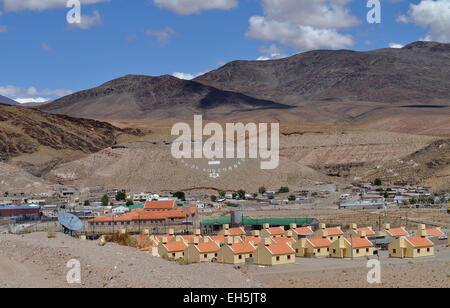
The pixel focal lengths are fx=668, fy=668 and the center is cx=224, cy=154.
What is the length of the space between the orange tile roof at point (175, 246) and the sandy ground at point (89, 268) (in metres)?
13.4

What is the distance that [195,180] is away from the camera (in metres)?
103

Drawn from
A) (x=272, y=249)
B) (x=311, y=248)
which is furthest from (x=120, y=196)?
(x=272, y=249)

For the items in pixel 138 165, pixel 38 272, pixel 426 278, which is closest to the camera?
pixel 38 272

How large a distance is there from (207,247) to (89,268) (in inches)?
689

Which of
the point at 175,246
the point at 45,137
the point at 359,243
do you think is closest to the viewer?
the point at 359,243

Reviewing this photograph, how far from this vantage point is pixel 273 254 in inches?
1300

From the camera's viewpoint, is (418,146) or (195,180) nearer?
(195,180)

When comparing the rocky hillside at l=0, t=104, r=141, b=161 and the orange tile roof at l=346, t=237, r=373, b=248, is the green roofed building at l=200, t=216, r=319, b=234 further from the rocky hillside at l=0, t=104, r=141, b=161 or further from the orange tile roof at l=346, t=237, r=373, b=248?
the rocky hillside at l=0, t=104, r=141, b=161

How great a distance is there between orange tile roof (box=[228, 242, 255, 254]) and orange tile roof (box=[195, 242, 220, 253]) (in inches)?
47.1

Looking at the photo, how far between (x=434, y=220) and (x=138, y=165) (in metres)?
62.6

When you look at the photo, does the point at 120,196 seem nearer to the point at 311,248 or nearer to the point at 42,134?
the point at 311,248
